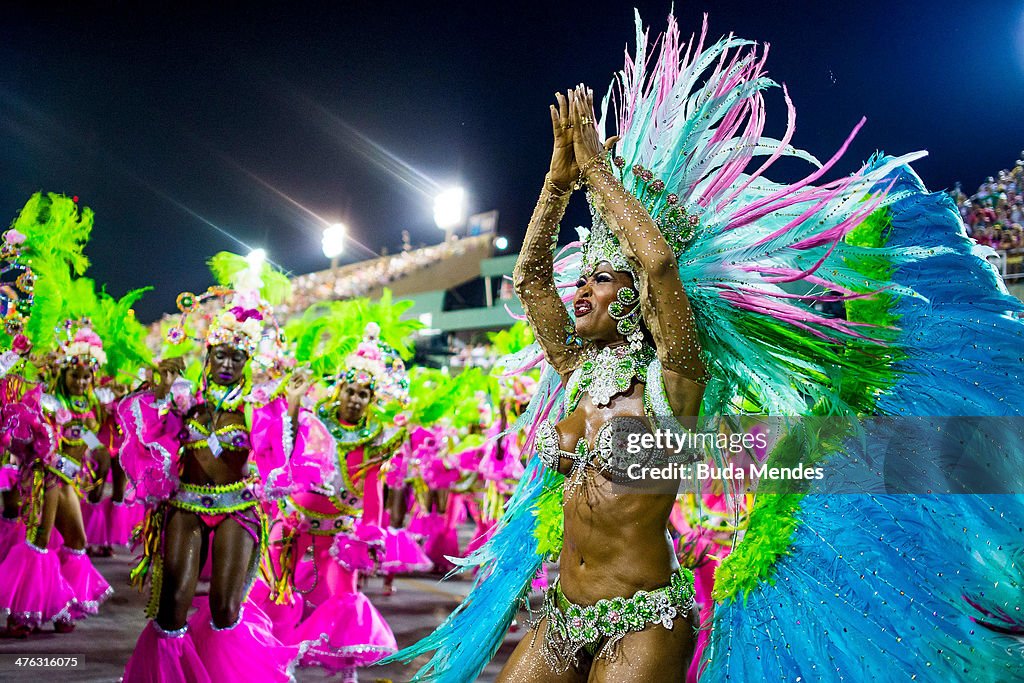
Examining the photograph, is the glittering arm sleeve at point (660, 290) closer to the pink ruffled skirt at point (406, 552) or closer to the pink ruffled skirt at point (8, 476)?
the pink ruffled skirt at point (8, 476)

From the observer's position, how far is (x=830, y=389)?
2.54m

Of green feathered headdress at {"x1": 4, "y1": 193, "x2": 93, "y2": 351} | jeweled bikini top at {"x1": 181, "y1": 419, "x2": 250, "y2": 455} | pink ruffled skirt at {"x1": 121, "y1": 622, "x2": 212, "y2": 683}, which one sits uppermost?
green feathered headdress at {"x1": 4, "y1": 193, "x2": 93, "y2": 351}

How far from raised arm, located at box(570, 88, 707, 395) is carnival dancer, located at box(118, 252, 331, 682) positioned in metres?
2.89

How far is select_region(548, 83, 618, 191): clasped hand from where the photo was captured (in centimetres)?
252

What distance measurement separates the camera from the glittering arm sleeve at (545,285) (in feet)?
8.97

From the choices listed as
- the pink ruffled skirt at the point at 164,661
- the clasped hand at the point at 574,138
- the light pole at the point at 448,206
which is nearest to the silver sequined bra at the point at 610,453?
the clasped hand at the point at 574,138

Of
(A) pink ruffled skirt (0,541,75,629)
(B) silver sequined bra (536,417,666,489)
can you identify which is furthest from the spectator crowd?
(A) pink ruffled skirt (0,541,75,629)

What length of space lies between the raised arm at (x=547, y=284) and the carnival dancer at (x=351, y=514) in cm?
331

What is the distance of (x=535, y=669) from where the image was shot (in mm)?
2326

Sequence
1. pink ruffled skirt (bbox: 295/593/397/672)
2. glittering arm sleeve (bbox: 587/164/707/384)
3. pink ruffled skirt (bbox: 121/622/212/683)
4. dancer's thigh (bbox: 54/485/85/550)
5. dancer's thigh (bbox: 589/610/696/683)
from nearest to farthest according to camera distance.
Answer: dancer's thigh (bbox: 589/610/696/683) → glittering arm sleeve (bbox: 587/164/707/384) → pink ruffled skirt (bbox: 121/622/212/683) → pink ruffled skirt (bbox: 295/593/397/672) → dancer's thigh (bbox: 54/485/85/550)

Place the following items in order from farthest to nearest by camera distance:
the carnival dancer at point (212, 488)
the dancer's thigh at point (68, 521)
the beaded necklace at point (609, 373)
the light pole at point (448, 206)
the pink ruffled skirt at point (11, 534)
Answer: the light pole at point (448, 206) < the dancer's thigh at point (68, 521) < the pink ruffled skirt at point (11, 534) < the carnival dancer at point (212, 488) < the beaded necklace at point (609, 373)

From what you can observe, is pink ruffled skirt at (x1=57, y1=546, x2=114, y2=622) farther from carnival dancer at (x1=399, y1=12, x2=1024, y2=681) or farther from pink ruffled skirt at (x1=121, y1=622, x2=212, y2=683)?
carnival dancer at (x1=399, y1=12, x2=1024, y2=681)

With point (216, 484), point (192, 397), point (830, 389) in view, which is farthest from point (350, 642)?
point (830, 389)

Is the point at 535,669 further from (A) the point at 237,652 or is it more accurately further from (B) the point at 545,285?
(A) the point at 237,652
